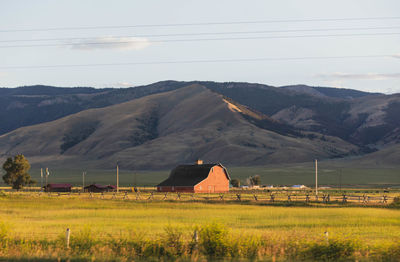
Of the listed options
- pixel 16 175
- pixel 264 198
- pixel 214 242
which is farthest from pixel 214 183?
pixel 214 242

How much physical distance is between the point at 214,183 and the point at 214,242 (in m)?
93.8

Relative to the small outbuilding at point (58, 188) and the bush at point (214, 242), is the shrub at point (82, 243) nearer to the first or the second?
the bush at point (214, 242)

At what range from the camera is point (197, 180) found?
116 meters

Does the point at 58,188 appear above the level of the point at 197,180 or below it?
below

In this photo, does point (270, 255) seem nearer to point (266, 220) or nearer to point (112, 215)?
point (266, 220)

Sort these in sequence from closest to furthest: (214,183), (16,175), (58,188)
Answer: (16,175)
(214,183)
(58,188)

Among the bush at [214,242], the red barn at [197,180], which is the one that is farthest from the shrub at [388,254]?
the red barn at [197,180]

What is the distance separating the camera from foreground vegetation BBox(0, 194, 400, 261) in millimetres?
24781

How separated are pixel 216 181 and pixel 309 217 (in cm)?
7230

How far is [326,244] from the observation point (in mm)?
25094

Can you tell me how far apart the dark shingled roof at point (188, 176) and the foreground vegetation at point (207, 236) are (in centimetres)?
6339

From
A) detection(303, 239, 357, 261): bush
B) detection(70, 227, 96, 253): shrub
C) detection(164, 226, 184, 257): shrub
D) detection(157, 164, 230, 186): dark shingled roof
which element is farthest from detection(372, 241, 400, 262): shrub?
detection(157, 164, 230, 186): dark shingled roof

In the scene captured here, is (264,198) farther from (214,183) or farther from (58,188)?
(58,188)

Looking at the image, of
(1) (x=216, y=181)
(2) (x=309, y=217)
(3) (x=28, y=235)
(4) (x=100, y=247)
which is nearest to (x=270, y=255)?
(4) (x=100, y=247)
